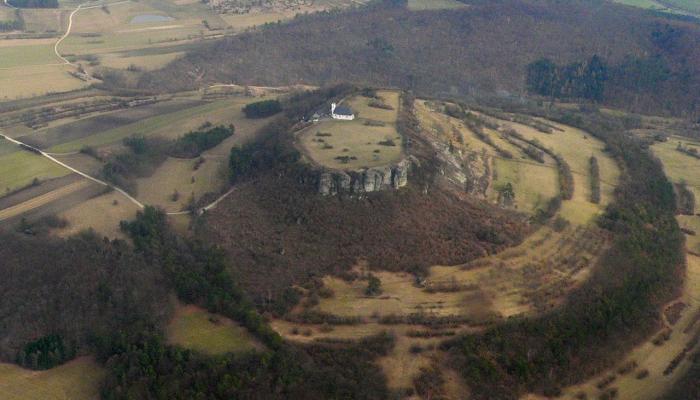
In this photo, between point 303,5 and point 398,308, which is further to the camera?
point 303,5

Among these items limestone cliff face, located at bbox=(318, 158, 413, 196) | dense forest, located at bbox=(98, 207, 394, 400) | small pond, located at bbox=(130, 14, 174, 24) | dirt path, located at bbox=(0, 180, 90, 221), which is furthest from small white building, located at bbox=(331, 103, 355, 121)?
small pond, located at bbox=(130, 14, 174, 24)

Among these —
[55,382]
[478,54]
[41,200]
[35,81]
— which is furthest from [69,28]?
[55,382]

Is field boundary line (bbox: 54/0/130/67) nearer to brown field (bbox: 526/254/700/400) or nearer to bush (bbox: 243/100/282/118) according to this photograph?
bush (bbox: 243/100/282/118)

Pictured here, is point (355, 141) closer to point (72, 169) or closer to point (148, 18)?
point (72, 169)

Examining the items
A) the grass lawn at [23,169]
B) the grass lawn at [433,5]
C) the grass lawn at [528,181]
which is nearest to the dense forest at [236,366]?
the grass lawn at [528,181]

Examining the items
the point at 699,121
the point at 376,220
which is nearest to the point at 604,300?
the point at 376,220

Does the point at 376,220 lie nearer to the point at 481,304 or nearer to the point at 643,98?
the point at 481,304

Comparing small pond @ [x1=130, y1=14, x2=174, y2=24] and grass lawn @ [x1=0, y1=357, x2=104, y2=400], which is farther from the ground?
small pond @ [x1=130, y1=14, x2=174, y2=24]
